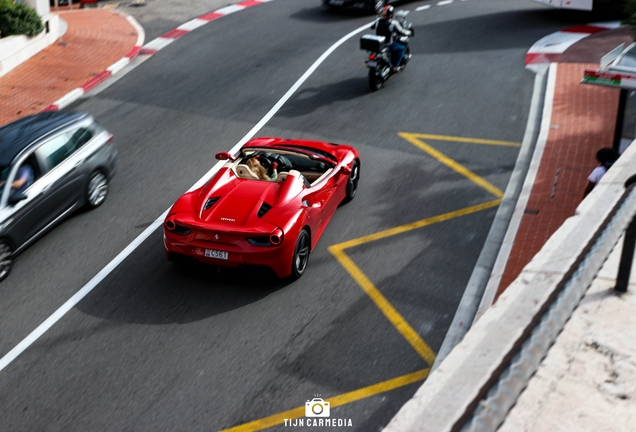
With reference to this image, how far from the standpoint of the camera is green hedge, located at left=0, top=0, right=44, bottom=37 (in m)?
18.0

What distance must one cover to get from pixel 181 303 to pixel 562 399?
5.93m

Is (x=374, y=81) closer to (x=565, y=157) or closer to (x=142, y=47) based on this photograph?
(x=565, y=157)

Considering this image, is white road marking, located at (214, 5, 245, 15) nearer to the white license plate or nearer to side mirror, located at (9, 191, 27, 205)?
side mirror, located at (9, 191, 27, 205)

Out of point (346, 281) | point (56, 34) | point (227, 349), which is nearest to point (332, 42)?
point (56, 34)

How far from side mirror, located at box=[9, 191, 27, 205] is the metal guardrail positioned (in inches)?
316

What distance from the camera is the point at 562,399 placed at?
4367mm

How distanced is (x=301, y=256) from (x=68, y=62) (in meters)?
11.6

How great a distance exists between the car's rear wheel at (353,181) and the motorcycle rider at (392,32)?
595 cm

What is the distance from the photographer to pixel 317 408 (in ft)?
24.6

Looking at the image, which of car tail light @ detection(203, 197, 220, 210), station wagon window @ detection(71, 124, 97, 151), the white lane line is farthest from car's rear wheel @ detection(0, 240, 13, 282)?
car tail light @ detection(203, 197, 220, 210)

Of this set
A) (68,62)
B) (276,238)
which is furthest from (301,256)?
(68,62)

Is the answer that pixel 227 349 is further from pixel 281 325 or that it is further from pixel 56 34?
pixel 56 34

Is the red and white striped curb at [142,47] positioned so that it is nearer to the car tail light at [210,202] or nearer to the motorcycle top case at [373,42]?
the motorcycle top case at [373,42]

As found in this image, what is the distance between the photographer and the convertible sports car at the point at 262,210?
9156 millimetres
